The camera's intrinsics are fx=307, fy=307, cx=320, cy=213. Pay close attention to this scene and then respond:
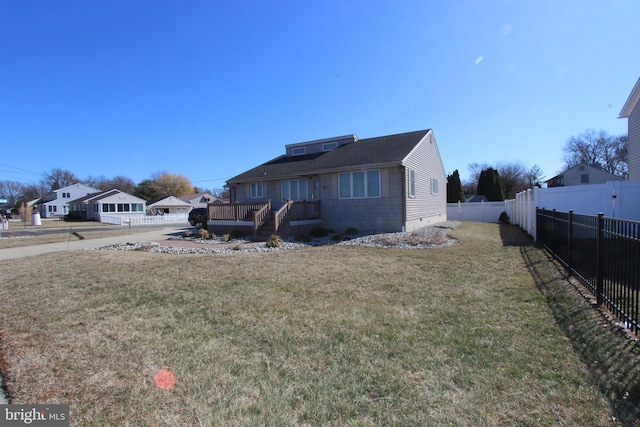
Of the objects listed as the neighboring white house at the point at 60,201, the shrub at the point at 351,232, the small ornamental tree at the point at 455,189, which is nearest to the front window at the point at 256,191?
the shrub at the point at 351,232

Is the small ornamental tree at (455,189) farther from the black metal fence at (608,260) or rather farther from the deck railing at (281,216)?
the black metal fence at (608,260)

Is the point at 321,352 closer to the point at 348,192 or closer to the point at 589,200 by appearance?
the point at 348,192

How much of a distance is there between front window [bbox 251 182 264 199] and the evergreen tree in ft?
98.3

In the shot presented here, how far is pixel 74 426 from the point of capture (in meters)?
2.19

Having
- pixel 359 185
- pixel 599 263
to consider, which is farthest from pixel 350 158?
pixel 599 263

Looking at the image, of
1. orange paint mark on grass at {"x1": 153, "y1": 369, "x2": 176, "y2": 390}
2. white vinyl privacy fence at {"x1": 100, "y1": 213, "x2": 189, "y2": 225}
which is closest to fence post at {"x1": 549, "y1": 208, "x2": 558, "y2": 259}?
orange paint mark on grass at {"x1": 153, "y1": 369, "x2": 176, "y2": 390}

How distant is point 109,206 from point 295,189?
36.4 meters

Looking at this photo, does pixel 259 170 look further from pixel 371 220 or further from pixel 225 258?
pixel 225 258

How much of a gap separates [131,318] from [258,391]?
105 inches

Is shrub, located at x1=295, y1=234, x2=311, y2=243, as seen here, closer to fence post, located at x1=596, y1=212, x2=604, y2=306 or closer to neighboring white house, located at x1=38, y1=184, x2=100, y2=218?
fence post, located at x1=596, y1=212, x2=604, y2=306

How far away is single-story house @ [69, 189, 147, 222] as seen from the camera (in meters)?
40.5

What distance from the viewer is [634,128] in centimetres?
1425

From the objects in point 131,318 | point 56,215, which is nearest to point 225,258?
point 131,318

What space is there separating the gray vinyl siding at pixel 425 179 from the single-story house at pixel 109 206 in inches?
1584
